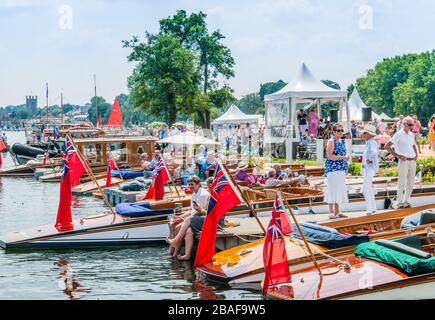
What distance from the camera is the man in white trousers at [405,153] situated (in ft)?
48.4

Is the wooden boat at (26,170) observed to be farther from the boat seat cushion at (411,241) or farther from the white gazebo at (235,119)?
the boat seat cushion at (411,241)

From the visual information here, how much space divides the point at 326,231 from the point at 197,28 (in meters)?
42.9

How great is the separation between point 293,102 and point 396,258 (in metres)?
19.4

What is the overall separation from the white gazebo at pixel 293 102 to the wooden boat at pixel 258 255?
14.3 metres

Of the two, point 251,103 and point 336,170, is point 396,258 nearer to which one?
point 336,170

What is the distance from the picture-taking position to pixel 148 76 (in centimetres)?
4766

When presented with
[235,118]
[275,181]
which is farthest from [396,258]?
[235,118]

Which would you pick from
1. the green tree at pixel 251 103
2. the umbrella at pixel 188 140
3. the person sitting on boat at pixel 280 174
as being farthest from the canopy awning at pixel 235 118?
the green tree at pixel 251 103

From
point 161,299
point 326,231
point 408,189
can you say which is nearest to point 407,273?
point 326,231

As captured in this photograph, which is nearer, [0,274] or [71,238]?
[0,274]

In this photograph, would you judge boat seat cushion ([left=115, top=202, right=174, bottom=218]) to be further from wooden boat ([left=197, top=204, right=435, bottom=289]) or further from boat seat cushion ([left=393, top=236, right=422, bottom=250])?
boat seat cushion ([left=393, top=236, right=422, bottom=250])

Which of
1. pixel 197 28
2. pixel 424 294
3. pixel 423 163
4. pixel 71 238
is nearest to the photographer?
pixel 424 294

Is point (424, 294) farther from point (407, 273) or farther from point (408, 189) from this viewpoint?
point (408, 189)

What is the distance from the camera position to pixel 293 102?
2856cm
